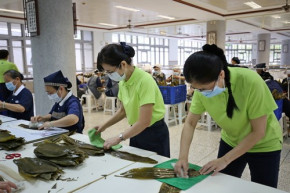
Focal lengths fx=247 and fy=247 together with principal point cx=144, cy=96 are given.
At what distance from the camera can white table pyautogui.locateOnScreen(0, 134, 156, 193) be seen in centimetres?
112

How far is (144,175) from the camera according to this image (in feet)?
4.00

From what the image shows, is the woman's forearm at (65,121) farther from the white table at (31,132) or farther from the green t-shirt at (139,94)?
the green t-shirt at (139,94)

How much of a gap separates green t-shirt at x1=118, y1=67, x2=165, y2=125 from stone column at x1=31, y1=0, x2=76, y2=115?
202cm

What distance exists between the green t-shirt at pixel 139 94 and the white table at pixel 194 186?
515mm

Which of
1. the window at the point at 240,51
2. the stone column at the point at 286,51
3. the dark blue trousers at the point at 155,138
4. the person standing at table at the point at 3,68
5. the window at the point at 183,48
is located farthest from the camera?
the window at the point at 240,51

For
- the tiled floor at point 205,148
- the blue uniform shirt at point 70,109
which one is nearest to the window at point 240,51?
the tiled floor at point 205,148

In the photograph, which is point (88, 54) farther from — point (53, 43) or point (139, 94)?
point (139, 94)

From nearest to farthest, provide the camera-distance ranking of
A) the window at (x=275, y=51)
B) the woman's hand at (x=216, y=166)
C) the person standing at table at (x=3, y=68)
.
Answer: the woman's hand at (x=216, y=166)
the person standing at table at (x=3, y=68)
the window at (x=275, y=51)

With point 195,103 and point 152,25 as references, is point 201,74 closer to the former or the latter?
point 195,103

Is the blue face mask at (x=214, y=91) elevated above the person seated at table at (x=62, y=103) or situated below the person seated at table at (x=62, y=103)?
above

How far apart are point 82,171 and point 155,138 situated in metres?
0.62

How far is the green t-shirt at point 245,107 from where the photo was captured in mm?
1146

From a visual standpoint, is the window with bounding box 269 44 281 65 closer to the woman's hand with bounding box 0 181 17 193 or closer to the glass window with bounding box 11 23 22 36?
the glass window with bounding box 11 23 22 36

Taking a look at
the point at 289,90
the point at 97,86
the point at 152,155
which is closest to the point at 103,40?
the point at 97,86
